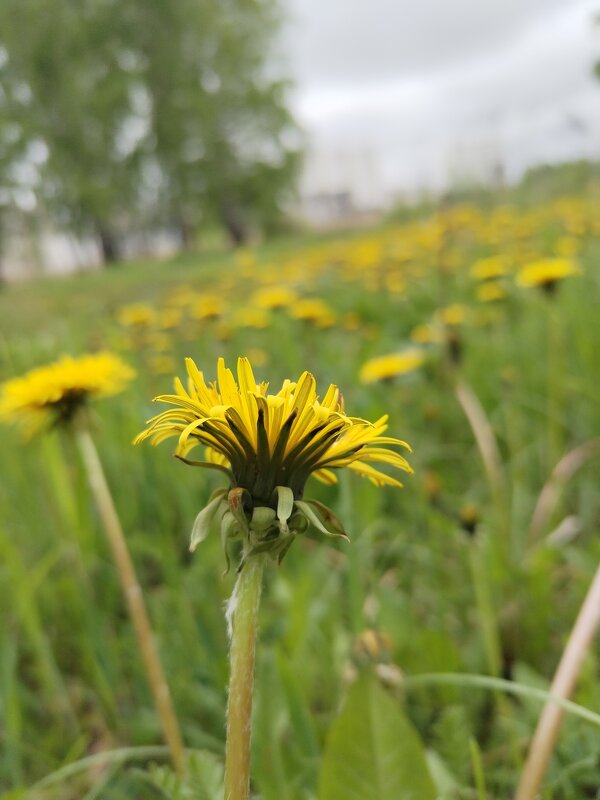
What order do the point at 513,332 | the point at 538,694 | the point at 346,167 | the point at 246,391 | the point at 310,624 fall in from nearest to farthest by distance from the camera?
the point at 246,391 < the point at 538,694 < the point at 310,624 < the point at 513,332 < the point at 346,167

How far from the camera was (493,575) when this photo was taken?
961 mm

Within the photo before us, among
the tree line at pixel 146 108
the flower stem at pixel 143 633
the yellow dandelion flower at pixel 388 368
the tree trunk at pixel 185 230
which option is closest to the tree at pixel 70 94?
the tree line at pixel 146 108

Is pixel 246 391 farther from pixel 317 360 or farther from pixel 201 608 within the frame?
pixel 317 360

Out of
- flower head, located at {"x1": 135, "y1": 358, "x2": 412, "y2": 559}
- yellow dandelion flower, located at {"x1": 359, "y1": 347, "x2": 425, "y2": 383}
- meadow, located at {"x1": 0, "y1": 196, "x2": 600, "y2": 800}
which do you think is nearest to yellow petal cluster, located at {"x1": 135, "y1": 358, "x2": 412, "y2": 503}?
flower head, located at {"x1": 135, "y1": 358, "x2": 412, "y2": 559}

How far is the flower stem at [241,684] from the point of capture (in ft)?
0.99

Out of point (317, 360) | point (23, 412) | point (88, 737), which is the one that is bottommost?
point (88, 737)

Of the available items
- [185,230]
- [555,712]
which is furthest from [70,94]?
[555,712]

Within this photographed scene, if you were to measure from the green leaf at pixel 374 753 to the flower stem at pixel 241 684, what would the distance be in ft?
0.48

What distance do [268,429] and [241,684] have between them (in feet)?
0.41

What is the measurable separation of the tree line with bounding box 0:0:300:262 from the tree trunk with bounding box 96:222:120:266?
729 millimetres

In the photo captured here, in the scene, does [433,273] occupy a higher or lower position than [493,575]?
higher

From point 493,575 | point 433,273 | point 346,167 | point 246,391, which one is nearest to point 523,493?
point 493,575

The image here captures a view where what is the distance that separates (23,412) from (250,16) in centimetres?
1742

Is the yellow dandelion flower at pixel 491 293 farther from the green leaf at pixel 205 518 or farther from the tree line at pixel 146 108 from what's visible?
the tree line at pixel 146 108
